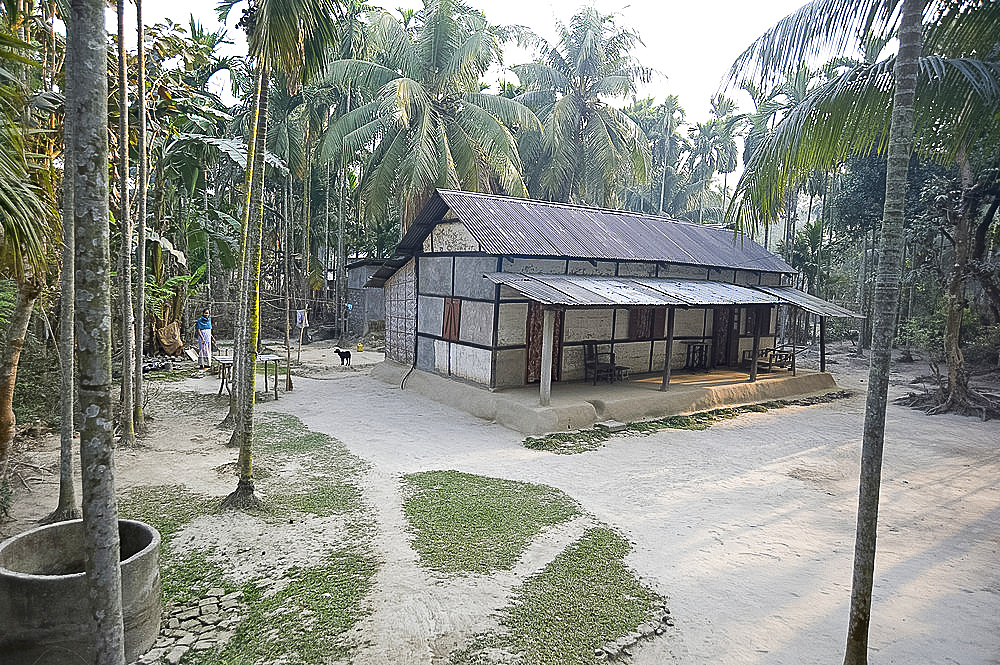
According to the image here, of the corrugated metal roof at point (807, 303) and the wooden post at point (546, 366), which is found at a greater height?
the corrugated metal roof at point (807, 303)

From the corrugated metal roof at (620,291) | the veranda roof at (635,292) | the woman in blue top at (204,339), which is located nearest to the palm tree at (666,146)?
the veranda roof at (635,292)

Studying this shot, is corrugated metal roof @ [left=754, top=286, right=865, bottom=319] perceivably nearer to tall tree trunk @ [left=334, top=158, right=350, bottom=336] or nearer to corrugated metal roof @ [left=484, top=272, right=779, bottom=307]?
corrugated metal roof @ [left=484, top=272, right=779, bottom=307]

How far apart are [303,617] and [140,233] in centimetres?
684

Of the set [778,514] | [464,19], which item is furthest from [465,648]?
[464,19]

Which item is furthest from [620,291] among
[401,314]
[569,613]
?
[569,613]

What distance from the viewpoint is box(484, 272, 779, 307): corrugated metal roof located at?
11.4 metres

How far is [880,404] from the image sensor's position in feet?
13.2

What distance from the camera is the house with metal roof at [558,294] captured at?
12719 mm

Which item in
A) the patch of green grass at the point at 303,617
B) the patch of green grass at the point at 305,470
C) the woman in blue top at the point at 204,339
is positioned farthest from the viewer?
the woman in blue top at the point at 204,339

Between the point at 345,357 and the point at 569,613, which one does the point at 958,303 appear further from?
the point at 345,357

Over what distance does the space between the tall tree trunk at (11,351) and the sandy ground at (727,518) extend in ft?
2.44

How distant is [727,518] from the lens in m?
7.34

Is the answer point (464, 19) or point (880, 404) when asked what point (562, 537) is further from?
point (464, 19)

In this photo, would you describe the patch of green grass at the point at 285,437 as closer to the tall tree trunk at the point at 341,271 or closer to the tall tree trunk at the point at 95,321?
the tall tree trunk at the point at 95,321
